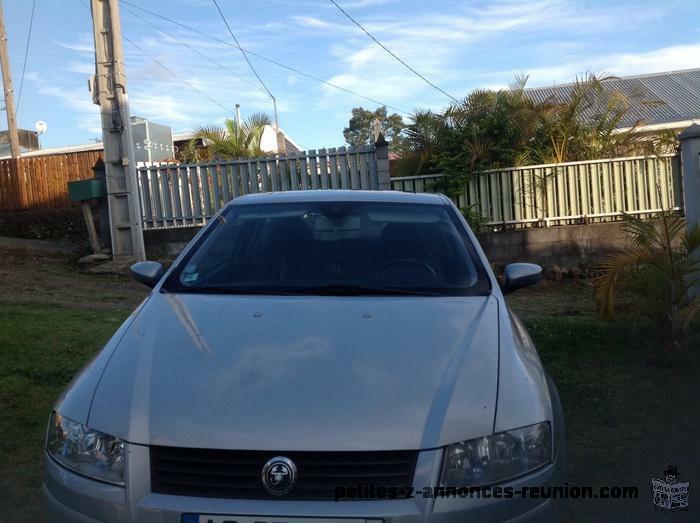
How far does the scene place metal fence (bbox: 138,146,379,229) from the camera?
11.7 m

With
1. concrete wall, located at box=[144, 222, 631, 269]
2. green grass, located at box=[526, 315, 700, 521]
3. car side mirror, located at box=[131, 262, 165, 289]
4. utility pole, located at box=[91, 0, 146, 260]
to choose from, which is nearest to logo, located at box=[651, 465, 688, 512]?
green grass, located at box=[526, 315, 700, 521]

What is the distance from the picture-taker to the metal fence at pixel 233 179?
38.4ft

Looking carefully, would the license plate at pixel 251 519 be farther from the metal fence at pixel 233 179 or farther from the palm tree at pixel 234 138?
the palm tree at pixel 234 138

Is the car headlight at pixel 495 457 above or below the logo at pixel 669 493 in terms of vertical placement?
above

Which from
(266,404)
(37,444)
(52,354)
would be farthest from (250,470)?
(52,354)

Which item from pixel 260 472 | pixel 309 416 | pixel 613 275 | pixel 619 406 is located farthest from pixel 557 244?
pixel 260 472

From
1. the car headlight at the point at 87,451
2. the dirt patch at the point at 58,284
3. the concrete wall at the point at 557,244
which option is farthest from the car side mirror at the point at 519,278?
the concrete wall at the point at 557,244

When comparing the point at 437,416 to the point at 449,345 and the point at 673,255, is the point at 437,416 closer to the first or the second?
the point at 449,345

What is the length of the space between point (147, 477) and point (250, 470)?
1.12 ft

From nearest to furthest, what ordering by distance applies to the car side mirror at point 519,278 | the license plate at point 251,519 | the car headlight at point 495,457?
the license plate at point 251,519 < the car headlight at point 495,457 < the car side mirror at point 519,278

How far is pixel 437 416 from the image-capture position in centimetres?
257

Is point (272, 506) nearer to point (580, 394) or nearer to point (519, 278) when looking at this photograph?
point (519, 278)

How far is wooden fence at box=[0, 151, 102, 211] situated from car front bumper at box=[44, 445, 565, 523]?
16.2 meters

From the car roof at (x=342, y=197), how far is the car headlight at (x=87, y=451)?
81.1 inches
